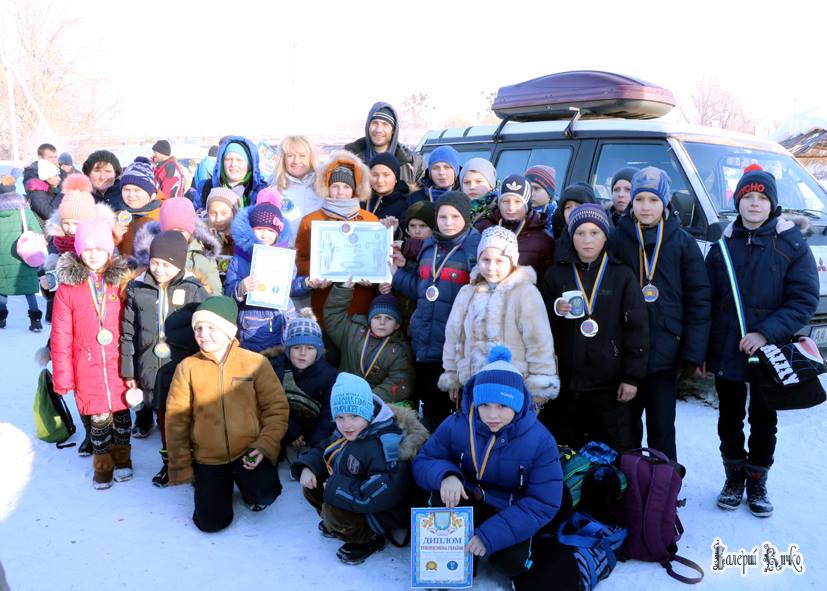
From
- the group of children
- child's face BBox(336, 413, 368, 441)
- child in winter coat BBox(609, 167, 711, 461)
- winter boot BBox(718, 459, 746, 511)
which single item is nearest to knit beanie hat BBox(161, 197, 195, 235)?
the group of children

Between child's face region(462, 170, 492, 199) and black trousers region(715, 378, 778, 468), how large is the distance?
2309 mm

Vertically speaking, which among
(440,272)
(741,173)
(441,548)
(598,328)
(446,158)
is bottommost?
(441,548)

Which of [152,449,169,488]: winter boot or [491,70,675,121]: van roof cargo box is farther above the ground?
[491,70,675,121]: van roof cargo box

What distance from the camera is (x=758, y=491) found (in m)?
3.71

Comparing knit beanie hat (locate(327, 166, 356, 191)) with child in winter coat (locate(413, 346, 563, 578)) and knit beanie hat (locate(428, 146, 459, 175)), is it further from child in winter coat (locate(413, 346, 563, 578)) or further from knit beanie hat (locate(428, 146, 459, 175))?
child in winter coat (locate(413, 346, 563, 578))

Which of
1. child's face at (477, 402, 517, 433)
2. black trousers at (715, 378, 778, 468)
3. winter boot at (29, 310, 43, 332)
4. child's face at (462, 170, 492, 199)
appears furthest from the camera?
winter boot at (29, 310, 43, 332)

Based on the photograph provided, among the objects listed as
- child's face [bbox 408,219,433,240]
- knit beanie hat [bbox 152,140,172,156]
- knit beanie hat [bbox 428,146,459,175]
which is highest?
knit beanie hat [bbox 152,140,172,156]

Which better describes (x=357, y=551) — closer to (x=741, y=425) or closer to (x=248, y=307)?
(x=248, y=307)

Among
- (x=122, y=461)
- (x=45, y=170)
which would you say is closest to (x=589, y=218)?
(x=122, y=461)

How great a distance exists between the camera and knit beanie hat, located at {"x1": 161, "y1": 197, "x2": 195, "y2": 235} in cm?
434

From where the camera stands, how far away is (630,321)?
358 centimetres

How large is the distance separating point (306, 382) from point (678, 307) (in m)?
2.50

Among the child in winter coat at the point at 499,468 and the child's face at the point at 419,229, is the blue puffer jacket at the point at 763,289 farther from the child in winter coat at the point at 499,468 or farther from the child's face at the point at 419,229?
the child's face at the point at 419,229

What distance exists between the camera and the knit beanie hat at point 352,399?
10.9 ft
